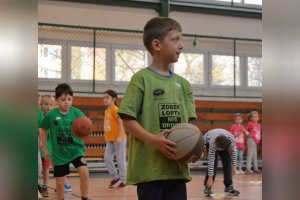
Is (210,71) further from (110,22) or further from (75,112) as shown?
(75,112)

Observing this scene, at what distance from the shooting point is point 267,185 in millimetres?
615

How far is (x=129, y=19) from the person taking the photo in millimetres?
13461

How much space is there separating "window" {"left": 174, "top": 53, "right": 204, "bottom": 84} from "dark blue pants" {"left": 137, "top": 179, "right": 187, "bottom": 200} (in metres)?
11.1

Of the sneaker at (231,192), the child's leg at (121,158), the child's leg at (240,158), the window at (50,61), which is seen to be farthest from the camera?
the child's leg at (240,158)

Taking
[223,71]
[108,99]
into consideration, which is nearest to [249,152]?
[223,71]

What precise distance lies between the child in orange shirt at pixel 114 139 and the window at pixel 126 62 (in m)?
4.36

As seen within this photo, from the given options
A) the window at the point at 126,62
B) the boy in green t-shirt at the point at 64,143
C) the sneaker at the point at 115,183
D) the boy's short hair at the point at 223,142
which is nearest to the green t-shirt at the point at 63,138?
the boy in green t-shirt at the point at 64,143

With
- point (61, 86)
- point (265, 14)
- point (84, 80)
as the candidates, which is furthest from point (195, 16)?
point (265, 14)

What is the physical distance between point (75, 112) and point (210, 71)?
8.97m

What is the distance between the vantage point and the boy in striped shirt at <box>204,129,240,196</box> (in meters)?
6.71

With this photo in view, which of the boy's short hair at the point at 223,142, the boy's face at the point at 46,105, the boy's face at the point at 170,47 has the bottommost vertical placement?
the boy's short hair at the point at 223,142

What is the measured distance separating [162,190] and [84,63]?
10.4 meters

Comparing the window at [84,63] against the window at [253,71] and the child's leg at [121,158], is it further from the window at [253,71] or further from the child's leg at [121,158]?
the window at [253,71]

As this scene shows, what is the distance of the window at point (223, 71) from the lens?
14.0 meters
